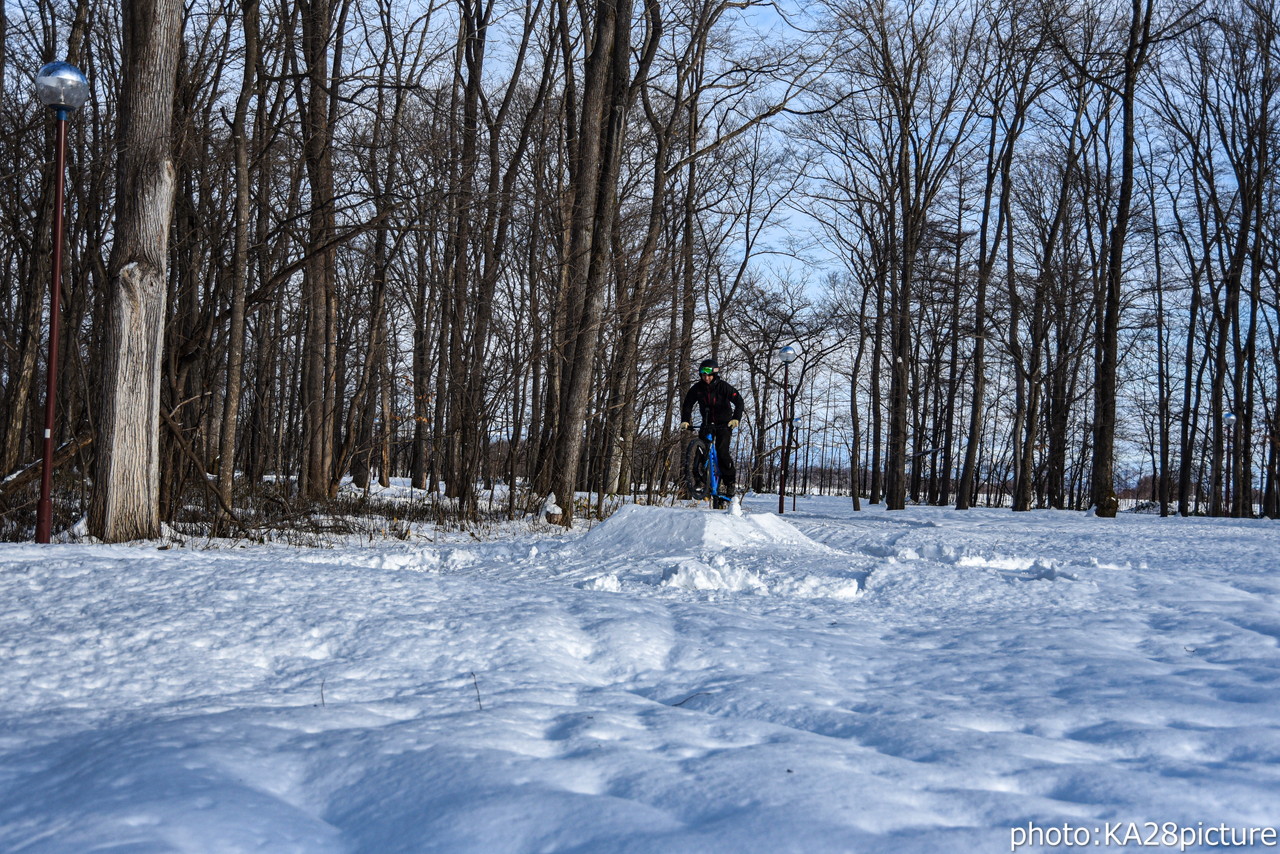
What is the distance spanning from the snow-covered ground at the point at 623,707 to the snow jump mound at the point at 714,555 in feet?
0.17

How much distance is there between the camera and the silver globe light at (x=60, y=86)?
6.90 meters

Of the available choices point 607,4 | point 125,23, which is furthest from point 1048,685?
point 607,4

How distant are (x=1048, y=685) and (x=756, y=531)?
15.6ft

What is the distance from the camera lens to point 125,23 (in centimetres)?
695

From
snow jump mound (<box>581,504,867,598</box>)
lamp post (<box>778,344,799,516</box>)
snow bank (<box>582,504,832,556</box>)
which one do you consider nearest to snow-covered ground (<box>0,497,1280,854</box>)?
snow jump mound (<box>581,504,867,598</box>)

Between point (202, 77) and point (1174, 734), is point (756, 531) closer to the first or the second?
point (1174, 734)

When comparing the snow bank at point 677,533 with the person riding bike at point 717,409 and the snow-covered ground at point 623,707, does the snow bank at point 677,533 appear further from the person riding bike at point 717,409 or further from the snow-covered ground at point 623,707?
the person riding bike at point 717,409

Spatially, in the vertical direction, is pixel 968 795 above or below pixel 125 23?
below

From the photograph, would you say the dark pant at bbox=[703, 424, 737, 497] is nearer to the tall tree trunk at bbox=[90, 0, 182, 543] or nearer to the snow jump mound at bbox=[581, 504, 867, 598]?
the snow jump mound at bbox=[581, 504, 867, 598]

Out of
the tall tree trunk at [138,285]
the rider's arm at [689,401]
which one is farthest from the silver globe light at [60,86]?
the rider's arm at [689,401]

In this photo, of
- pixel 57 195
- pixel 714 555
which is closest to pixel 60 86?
pixel 57 195

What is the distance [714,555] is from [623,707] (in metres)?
3.63

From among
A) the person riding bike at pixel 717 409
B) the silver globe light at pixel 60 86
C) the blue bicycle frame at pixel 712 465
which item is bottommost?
the blue bicycle frame at pixel 712 465

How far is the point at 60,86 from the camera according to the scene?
694 cm
